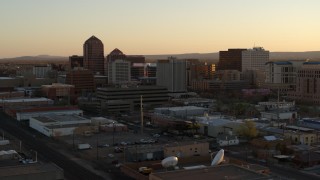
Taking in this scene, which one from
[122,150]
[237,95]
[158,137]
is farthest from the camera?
[237,95]

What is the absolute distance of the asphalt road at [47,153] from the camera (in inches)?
646

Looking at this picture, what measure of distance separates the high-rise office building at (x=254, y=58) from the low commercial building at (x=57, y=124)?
54.5 m

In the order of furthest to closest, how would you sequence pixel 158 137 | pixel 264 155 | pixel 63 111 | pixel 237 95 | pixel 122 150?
pixel 237 95 → pixel 63 111 → pixel 158 137 → pixel 122 150 → pixel 264 155

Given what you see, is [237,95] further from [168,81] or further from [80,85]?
[80,85]

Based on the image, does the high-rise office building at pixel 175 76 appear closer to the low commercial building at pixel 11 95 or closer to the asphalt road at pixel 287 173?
the low commercial building at pixel 11 95

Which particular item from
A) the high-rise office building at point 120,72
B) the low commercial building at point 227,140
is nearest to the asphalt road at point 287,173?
the low commercial building at point 227,140

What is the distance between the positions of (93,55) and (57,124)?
177ft

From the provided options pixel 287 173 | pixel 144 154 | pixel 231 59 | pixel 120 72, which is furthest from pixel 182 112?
pixel 231 59

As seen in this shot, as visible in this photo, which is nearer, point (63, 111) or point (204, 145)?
point (204, 145)

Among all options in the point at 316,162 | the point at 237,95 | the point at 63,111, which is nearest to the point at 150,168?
the point at 316,162

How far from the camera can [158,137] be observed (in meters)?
24.5

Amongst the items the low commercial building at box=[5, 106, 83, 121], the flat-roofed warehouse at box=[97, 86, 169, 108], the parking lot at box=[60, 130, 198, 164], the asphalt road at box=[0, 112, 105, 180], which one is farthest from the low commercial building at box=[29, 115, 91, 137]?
the flat-roofed warehouse at box=[97, 86, 169, 108]

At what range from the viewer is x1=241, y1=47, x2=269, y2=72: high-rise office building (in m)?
79.4

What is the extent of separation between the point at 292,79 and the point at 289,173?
39004 mm
